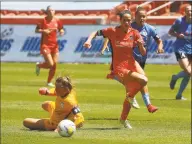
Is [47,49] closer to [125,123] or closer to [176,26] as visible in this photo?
[176,26]

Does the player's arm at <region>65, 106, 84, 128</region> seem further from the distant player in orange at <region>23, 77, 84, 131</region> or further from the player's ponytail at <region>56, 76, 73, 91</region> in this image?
the player's ponytail at <region>56, 76, 73, 91</region>

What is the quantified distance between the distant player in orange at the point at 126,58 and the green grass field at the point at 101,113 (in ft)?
2.33

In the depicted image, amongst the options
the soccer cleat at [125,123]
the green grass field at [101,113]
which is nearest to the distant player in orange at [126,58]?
the soccer cleat at [125,123]

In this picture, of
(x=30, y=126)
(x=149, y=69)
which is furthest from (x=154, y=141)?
(x=149, y=69)

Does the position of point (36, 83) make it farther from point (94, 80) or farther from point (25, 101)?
point (25, 101)

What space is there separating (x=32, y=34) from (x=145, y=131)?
21328 millimetres

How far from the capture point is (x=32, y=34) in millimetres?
32844

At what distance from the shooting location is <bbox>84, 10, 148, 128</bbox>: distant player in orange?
481 inches

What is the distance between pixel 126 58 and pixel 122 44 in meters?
0.27

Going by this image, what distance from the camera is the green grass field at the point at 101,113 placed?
36.4 ft

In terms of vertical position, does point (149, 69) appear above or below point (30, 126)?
below

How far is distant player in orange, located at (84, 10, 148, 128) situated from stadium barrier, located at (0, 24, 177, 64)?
59.0 ft

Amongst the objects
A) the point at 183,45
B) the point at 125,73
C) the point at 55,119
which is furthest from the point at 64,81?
the point at 183,45

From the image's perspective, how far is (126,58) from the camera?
1241 cm
